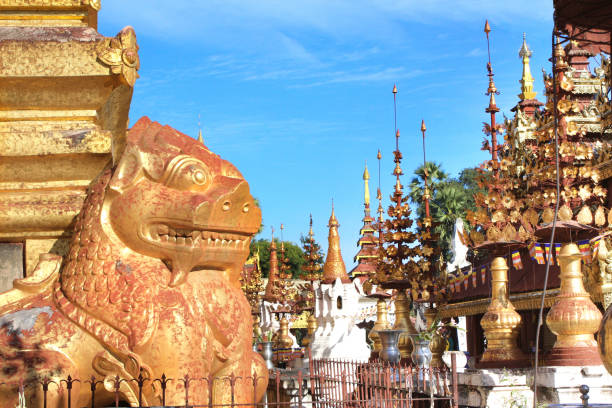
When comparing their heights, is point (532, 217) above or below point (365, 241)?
below

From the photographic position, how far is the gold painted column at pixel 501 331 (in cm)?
977

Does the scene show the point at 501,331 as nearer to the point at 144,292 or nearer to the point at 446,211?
the point at 144,292

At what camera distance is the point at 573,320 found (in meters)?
8.46

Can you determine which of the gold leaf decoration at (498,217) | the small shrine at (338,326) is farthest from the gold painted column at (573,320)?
the small shrine at (338,326)

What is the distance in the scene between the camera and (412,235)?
59.9ft

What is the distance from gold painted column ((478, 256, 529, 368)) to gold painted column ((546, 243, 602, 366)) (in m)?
1.15

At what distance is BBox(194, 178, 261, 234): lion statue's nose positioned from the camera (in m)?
4.54

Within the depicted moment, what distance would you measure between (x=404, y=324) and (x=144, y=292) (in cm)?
Answer: 1283

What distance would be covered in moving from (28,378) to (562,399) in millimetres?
5695

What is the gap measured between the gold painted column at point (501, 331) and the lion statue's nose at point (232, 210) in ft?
19.4

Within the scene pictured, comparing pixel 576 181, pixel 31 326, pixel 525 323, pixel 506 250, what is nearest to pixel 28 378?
pixel 31 326

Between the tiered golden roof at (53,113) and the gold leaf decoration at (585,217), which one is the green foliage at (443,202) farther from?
the tiered golden roof at (53,113)

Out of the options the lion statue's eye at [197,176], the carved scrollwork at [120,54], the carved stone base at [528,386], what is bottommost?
the carved stone base at [528,386]

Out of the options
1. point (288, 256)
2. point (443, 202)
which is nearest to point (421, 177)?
point (443, 202)
